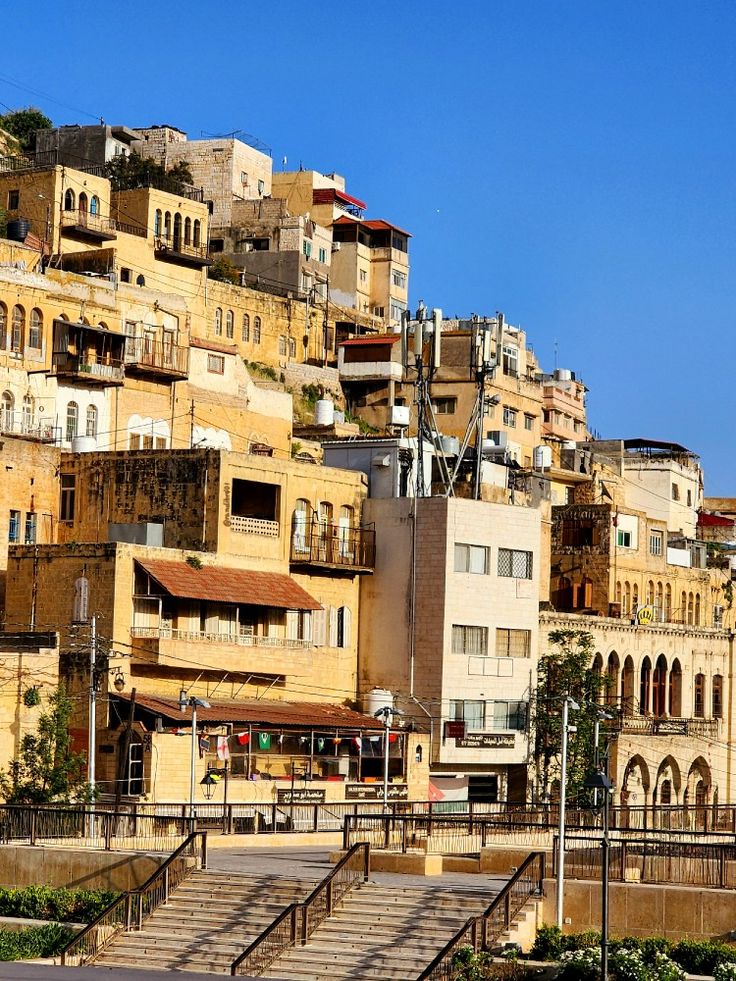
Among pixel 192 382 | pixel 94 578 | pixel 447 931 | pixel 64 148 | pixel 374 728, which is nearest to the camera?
pixel 447 931

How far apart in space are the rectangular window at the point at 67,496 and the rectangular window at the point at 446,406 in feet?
88.4

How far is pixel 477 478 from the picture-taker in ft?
209

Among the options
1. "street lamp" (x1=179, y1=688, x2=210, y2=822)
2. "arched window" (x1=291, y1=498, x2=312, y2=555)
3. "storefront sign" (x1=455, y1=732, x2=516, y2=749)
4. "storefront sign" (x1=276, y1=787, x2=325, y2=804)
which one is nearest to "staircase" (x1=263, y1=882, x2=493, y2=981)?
"street lamp" (x1=179, y1=688, x2=210, y2=822)

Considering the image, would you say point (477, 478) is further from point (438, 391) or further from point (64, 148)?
point (64, 148)

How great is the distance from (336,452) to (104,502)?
9.41 meters

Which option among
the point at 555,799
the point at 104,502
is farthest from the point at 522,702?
the point at 104,502

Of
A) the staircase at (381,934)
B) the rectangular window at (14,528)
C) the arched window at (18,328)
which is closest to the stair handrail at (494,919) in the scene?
the staircase at (381,934)

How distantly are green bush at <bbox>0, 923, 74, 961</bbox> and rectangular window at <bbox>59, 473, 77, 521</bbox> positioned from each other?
24.8 m

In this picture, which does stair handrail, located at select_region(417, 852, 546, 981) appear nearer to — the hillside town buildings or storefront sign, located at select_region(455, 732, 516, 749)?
the hillside town buildings

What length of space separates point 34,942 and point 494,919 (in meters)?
8.01

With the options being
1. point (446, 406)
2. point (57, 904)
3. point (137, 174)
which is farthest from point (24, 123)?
point (57, 904)

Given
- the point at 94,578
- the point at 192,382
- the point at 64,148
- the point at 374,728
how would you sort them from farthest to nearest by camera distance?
the point at 64,148
the point at 192,382
the point at 374,728
the point at 94,578

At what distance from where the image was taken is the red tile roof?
51.1m

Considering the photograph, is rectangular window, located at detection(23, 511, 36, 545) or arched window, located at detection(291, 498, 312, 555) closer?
rectangular window, located at detection(23, 511, 36, 545)
